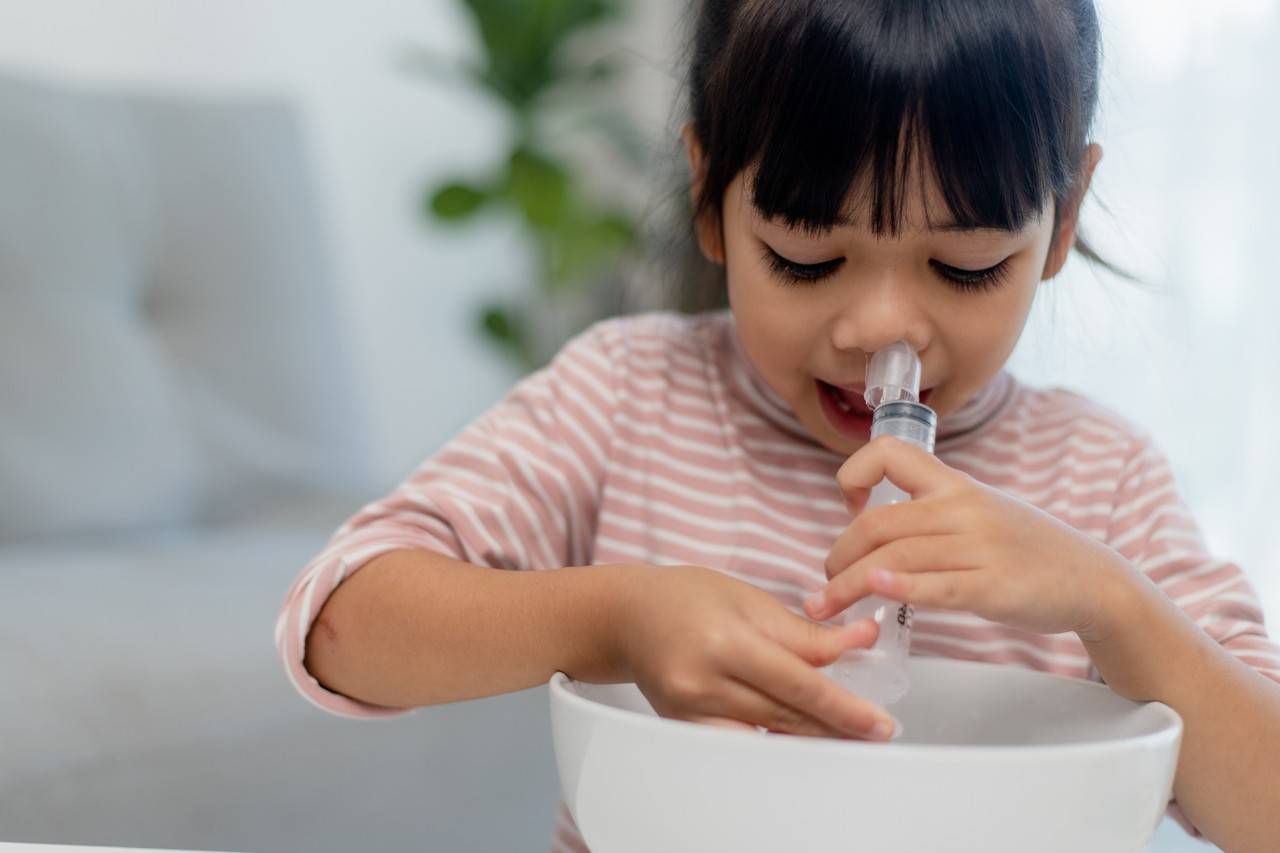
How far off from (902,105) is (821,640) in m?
0.27

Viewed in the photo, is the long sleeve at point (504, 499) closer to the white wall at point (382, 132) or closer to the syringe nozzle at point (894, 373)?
the syringe nozzle at point (894, 373)

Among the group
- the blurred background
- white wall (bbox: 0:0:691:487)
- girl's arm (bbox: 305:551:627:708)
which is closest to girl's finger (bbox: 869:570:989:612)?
girl's arm (bbox: 305:551:627:708)

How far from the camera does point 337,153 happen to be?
7.99 ft

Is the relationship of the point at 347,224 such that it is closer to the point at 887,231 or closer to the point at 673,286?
the point at 673,286

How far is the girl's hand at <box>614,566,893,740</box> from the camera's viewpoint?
0.46 metres

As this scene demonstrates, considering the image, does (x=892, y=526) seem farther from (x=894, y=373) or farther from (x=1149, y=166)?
(x=1149, y=166)

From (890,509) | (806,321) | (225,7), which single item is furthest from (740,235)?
(225,7)

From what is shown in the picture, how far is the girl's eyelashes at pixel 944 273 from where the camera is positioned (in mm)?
640

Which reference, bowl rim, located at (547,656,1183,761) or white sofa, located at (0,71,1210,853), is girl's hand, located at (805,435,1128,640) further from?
white sofa, located at (0,71,1210,853)

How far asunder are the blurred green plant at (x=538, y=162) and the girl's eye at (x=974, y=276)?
6.12 feet

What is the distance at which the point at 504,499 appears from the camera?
2.46ft

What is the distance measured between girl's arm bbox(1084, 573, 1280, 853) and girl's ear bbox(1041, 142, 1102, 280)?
23cm

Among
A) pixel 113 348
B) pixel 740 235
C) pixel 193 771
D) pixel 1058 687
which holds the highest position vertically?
pixel 740 235

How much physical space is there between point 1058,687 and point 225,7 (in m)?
2.04
